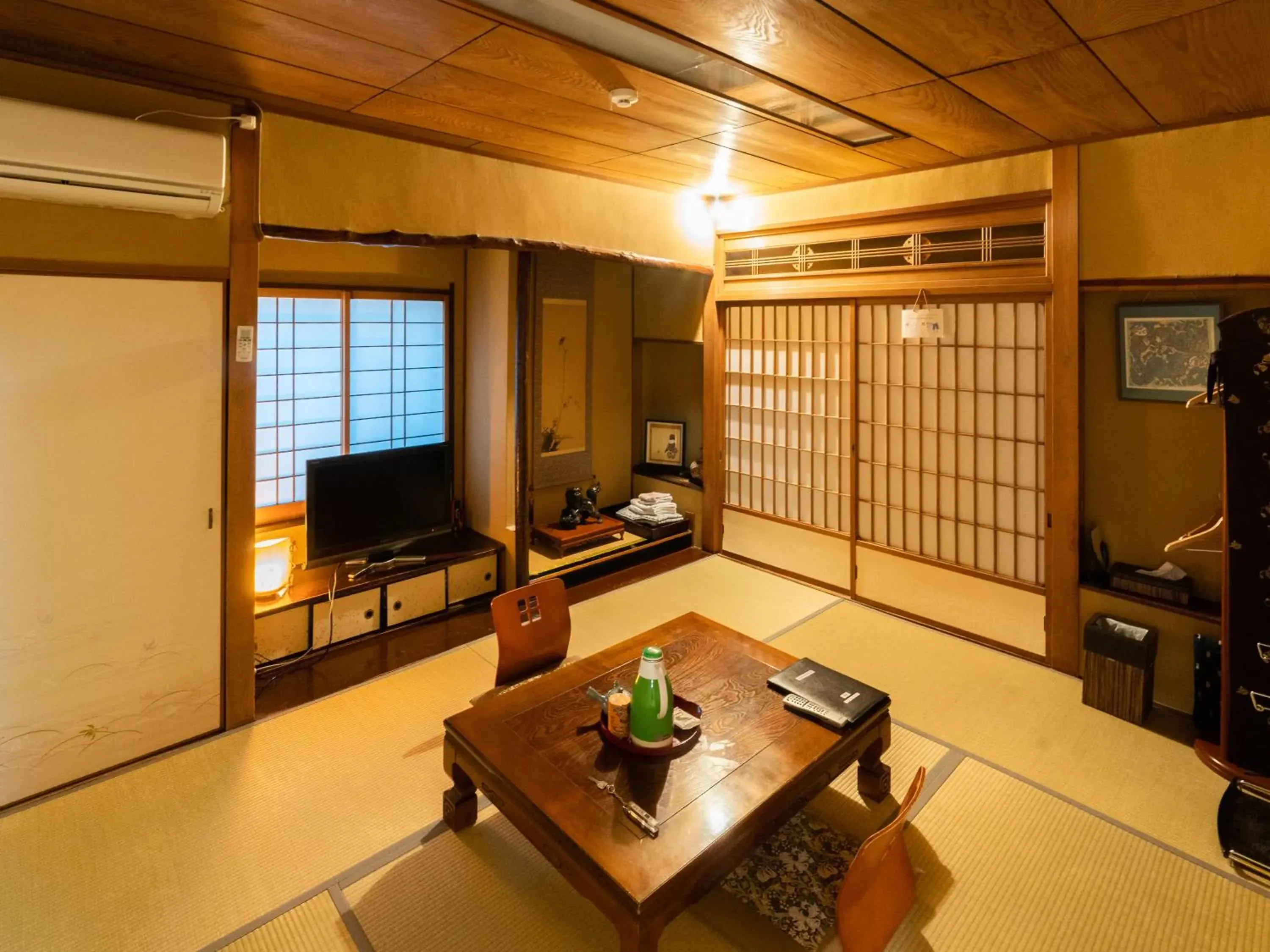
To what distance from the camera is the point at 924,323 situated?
3729mm

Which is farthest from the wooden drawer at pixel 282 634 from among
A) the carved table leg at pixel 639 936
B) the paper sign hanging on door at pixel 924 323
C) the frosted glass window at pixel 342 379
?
the paper sign hanging on door at pixel 924 323

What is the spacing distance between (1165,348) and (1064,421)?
478 millimetres

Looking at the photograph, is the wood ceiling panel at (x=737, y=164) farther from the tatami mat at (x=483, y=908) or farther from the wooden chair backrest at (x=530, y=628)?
the tatami mat at (x=483, y=908)

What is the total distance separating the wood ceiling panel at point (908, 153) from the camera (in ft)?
10.2

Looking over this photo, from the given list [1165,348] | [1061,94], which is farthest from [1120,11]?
[1165,348]

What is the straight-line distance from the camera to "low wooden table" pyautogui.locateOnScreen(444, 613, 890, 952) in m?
1.60

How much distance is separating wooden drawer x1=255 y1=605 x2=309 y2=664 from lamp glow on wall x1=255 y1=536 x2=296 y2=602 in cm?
12

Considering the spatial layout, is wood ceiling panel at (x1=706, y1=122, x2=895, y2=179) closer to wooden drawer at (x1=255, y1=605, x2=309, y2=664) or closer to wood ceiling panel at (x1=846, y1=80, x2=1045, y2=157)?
wood ceiling panel at (x1=846, y1=80, x2=1045, y2=157)

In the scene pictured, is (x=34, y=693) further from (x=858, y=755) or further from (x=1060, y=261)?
(x=1060, y=261)

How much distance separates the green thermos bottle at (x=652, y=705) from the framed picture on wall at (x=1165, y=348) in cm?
262

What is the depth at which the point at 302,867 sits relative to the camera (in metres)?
2.11

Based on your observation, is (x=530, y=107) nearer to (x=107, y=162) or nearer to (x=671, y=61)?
(x=671, y=61)

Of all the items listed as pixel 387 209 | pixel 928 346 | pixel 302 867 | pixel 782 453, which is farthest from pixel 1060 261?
pixel 302 867

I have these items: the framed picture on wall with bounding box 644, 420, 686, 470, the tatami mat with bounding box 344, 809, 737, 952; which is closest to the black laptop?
the tatami mat with bounding box 344, 809, 737, 952
